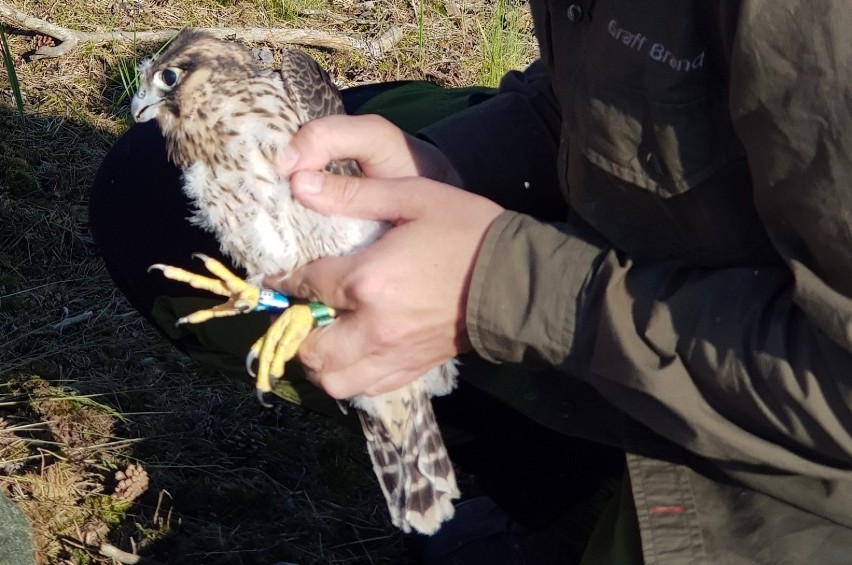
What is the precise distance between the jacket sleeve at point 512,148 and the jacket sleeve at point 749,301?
586 millimetres

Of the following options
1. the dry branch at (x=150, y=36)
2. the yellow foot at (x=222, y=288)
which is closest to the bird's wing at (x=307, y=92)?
the yellow foot at (x=222, y=288)

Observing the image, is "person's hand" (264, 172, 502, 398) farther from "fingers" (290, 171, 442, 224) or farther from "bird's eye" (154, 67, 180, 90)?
"bird's eye" (154, 67, 180, 90)

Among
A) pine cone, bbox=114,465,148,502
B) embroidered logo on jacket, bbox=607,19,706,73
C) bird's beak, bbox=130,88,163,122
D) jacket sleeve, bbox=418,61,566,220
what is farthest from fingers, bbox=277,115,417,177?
pine cone, bbox=114,465,148,502

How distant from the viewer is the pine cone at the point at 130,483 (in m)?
3.02

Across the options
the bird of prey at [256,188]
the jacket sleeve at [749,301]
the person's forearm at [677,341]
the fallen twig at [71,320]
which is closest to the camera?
the jacket sleeve at [749,301]

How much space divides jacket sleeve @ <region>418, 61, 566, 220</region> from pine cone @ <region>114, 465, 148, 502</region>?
4.70 feet

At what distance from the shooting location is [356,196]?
2088 mm

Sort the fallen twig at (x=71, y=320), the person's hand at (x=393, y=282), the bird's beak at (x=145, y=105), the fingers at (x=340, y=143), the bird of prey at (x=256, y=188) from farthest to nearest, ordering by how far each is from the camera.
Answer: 1. the fallen twig at (x=71, y=320)
2. the bird's beak at (x=145, y=105)
3. the bird of prey at (x=256, y=188)
4. the fingers at (x=340, y=143)
5. the person's hand at (x=393, y=282)

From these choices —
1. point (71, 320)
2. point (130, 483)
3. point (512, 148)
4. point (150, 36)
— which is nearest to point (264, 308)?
point (512, 148)

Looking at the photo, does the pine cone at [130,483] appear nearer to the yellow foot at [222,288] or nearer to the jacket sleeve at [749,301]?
the yellow foot at [222,288]

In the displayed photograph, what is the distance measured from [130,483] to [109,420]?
13.7 inches

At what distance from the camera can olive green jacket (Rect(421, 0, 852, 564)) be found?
4.71ft

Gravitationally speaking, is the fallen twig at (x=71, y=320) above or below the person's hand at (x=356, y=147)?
below

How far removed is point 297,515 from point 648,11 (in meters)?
2.09
